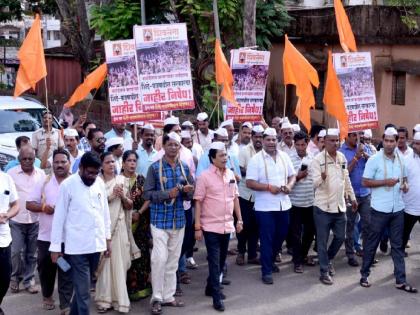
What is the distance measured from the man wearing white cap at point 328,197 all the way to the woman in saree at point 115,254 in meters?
2.53

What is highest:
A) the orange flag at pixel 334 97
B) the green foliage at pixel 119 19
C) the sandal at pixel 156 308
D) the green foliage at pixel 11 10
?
the green foliage at pixel 11 10

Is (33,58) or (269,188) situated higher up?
(33,58)

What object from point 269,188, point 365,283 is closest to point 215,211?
point 269,188

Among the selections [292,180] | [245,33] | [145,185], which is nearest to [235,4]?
[245,33]

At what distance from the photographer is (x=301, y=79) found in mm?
9547

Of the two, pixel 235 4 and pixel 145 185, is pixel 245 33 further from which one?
pixel 145 185

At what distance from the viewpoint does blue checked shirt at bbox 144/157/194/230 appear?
715 cm

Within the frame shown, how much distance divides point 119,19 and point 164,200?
1037 cm

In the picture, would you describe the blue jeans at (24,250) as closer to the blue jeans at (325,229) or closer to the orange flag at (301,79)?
the blue jeans at (325,229)

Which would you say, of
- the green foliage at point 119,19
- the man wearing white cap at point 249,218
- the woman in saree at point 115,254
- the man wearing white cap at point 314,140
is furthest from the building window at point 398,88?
the woman in saree at point 115,254

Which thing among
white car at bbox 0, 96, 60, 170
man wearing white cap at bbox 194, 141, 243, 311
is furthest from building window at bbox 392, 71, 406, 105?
man wearing white cap at bbox 194, 141, 243, 311

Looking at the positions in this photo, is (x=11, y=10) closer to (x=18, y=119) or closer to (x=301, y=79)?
(x=18, y=119)

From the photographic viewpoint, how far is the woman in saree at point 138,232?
290 inches

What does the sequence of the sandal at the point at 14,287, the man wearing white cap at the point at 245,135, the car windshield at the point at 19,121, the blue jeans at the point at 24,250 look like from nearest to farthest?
the blue jeans at the point at 24,250
the sandal at the point at 14,287
the man wearing white cap at the point at 245,135
the car windshield at the point at 19,121
